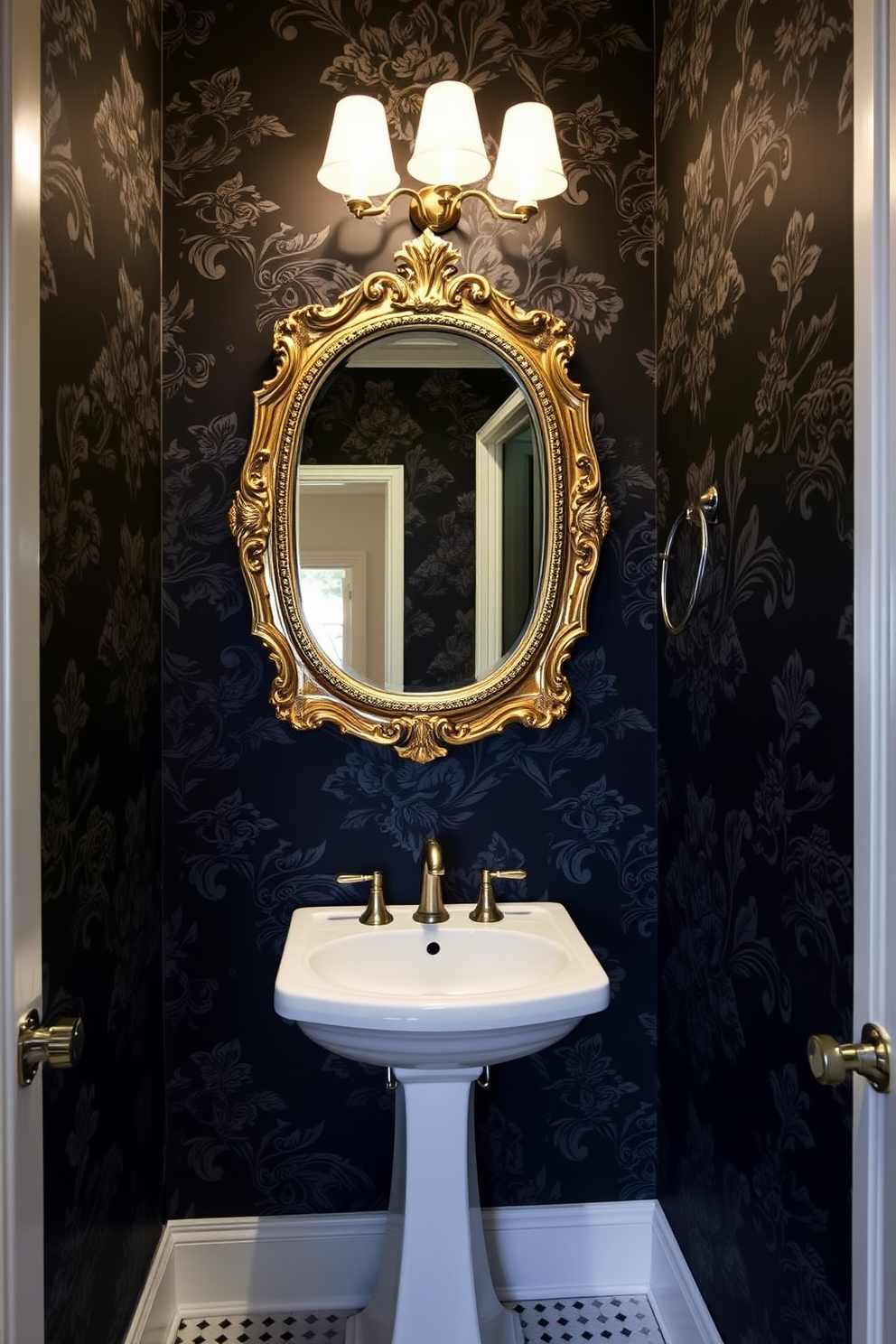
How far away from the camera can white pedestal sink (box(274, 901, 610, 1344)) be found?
1.45 m

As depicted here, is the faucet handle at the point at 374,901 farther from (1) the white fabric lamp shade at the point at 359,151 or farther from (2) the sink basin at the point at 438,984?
(1) the white fabric lamp shade at the point at 359,151

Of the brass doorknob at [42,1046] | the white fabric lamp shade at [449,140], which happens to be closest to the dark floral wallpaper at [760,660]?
the white fabric lamp shade at [449,140]

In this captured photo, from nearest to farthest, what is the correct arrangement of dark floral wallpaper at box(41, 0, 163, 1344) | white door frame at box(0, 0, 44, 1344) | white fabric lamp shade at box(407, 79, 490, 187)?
white door frame at box(0, 0, 44, 1344), dark floral wallpaper at box(41, 0, 163, 1344), white fabric lamp shade at box(407, 79, 490, 187)

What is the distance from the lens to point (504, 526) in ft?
6.30

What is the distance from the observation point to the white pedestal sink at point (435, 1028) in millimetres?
1451

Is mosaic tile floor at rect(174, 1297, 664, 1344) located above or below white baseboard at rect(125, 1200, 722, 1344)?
below

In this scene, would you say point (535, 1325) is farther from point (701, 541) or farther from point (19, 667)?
point (19, 667)

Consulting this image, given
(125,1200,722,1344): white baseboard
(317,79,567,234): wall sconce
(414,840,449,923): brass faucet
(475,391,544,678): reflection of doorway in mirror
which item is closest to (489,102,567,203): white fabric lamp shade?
(317,79,567,234): wall sconce

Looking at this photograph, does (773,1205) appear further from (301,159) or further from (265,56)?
(265,56)

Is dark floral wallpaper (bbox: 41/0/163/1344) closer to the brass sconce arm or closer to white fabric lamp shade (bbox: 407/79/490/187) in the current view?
the brass sconce arm

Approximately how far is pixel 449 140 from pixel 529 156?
6.1 inches

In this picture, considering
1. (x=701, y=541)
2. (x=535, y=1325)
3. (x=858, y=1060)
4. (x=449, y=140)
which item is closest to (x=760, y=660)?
(x=701, y=541)

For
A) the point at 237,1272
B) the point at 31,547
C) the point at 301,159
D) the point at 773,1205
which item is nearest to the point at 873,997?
the point at 773,1205

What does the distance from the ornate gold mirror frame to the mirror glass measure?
0.02 metres
